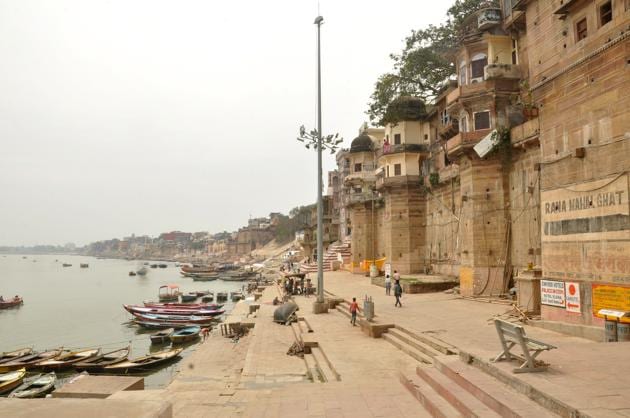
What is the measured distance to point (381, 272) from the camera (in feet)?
112

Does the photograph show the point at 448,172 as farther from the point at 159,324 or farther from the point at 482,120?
the point at 159,324

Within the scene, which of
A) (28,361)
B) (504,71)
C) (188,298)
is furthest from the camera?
(188,298)

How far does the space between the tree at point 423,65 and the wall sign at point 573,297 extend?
2236 centimetres

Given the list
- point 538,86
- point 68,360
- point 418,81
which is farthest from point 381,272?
point 538,86

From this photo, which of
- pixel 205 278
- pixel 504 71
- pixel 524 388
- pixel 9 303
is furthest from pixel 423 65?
pixel 205 278

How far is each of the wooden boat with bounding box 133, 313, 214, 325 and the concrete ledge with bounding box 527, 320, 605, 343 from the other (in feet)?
78.8

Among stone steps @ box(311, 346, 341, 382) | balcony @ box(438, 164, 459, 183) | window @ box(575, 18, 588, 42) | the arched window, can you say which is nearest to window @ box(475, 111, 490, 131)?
the arched window

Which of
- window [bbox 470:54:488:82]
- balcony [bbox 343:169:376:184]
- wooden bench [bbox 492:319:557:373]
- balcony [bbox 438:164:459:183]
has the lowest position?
wooden bench [bbox 492:319:557:373]

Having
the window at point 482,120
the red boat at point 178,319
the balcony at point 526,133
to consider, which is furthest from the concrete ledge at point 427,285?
the red boat at point 178,319

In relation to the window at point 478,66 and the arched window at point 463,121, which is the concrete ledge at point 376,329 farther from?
the window at point 478,66

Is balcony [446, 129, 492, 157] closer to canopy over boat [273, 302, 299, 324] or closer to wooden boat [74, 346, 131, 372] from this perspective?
canopy over boat [273, 302, 299, 324]

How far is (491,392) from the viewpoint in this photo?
224 inches

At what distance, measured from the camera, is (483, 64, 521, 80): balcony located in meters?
19.1

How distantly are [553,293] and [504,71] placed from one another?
37.3 feet
